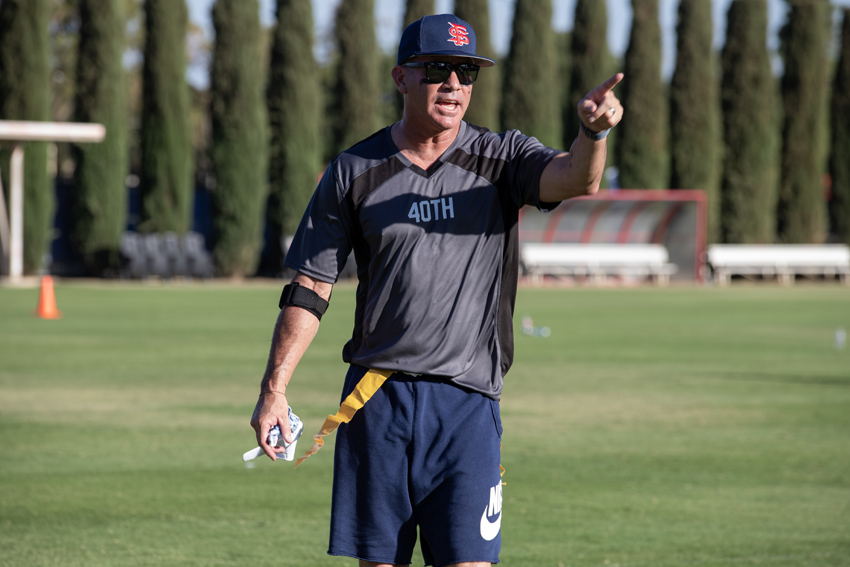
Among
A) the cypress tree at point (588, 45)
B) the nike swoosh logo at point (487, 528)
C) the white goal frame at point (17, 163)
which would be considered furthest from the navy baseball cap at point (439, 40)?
the cypress tree at point (588, 45)

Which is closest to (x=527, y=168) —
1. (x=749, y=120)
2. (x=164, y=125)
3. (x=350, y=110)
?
Result: (x=164, y=125)

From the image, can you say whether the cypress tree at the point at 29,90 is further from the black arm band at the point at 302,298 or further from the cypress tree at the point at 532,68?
the black arm band at the point at 302,298

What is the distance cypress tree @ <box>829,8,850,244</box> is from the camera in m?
43.3

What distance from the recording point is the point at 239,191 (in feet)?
123

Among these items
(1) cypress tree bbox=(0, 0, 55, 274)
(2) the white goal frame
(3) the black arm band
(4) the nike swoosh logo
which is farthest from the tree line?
(4) the nike swoosh logo

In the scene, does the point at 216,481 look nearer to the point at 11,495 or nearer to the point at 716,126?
the point at 11,495

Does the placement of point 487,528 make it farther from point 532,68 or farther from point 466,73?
point 532,68

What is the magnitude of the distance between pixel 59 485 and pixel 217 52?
105 feet

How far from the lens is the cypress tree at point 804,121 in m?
42.6

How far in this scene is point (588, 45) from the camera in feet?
141

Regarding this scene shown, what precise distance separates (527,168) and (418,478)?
1.04m

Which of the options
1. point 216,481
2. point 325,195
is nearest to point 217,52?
point 216,481

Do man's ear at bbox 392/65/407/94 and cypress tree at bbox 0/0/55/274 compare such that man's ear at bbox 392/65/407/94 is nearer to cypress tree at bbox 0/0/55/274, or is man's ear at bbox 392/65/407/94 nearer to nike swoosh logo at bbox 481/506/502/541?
nike swoosh logo at bbox 481/506/502/541

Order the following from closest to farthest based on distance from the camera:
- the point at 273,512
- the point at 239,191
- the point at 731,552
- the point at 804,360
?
the point at 731,552
the point at 273,512
the point at 804,360
the point at 239,191
